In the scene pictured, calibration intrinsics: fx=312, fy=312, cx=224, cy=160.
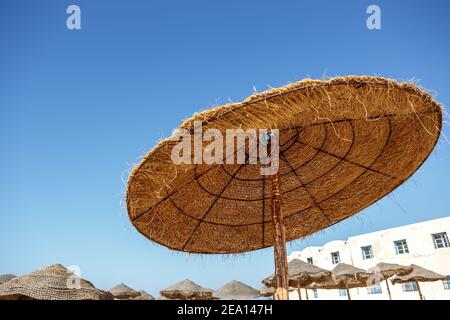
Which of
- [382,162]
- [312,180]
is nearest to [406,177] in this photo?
[382,162]

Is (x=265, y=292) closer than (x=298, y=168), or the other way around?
(x=298, y=168)

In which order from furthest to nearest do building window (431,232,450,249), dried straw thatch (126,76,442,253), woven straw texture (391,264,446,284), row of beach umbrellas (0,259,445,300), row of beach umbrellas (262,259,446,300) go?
building window (431,232,450,249) < woven straw texture (391,264,446,284) < row of beach umbrellas (262,259,446,300) < row of beach umbrellas (0,259,445,300) < dried straw thatch (126,76,442,253)

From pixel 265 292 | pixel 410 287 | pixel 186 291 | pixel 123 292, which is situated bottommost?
pixel 410 287

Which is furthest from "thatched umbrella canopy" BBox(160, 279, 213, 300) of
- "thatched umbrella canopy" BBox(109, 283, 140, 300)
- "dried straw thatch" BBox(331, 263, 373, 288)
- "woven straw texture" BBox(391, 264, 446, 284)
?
"woven straw texture" BBox(391, 264, 446, 284)

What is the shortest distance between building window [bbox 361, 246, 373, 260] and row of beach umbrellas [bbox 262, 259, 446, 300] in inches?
295

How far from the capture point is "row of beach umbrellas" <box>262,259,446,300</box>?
39.9 feet

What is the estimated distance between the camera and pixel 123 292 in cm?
1705

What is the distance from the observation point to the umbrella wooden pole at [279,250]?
2.92 m

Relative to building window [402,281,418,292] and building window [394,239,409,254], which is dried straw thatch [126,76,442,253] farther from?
building window [394,239,409,254]

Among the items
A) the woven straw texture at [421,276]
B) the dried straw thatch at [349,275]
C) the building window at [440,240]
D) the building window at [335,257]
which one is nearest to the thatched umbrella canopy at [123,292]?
the dried straw thatch at [349,275]

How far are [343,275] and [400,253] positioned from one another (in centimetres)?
1052

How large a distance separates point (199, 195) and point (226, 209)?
558mm

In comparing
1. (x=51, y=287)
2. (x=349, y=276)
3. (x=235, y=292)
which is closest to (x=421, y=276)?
(x=349, y=276)

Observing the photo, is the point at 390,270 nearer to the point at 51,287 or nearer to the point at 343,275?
the point at 343,275
